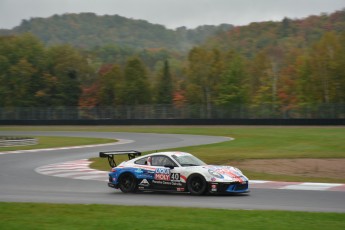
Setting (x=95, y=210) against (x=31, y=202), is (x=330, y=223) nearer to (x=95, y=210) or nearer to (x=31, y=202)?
(x=95, y=210)

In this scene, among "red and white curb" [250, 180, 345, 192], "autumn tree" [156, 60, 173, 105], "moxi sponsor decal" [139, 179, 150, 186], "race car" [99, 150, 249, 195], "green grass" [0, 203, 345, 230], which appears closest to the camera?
"green grass" [0, 203, 345, 230]

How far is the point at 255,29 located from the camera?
17925 centimetres

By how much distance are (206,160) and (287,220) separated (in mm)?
16828

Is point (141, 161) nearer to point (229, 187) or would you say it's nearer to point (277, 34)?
point (229, 187)

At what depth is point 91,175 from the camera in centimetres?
2264

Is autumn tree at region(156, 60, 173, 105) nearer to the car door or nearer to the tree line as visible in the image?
the tree line

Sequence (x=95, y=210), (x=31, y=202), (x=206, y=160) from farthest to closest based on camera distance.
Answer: (x=206, y=160) → (x=31, y=202) → (x=95, y=210)

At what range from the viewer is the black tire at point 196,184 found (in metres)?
16.2

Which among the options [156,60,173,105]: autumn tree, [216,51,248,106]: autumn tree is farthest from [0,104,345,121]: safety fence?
[156,60,173,105]: autumn tree

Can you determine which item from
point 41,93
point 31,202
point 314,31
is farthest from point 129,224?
point 314,31

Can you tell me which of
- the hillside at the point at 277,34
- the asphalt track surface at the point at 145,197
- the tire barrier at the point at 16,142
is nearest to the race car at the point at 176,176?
the asphalt track surface at the point at 145,197

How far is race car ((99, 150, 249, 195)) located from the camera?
15.9 m

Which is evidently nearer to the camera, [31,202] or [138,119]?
[31,202]

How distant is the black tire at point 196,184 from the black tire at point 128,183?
5.67 ft
